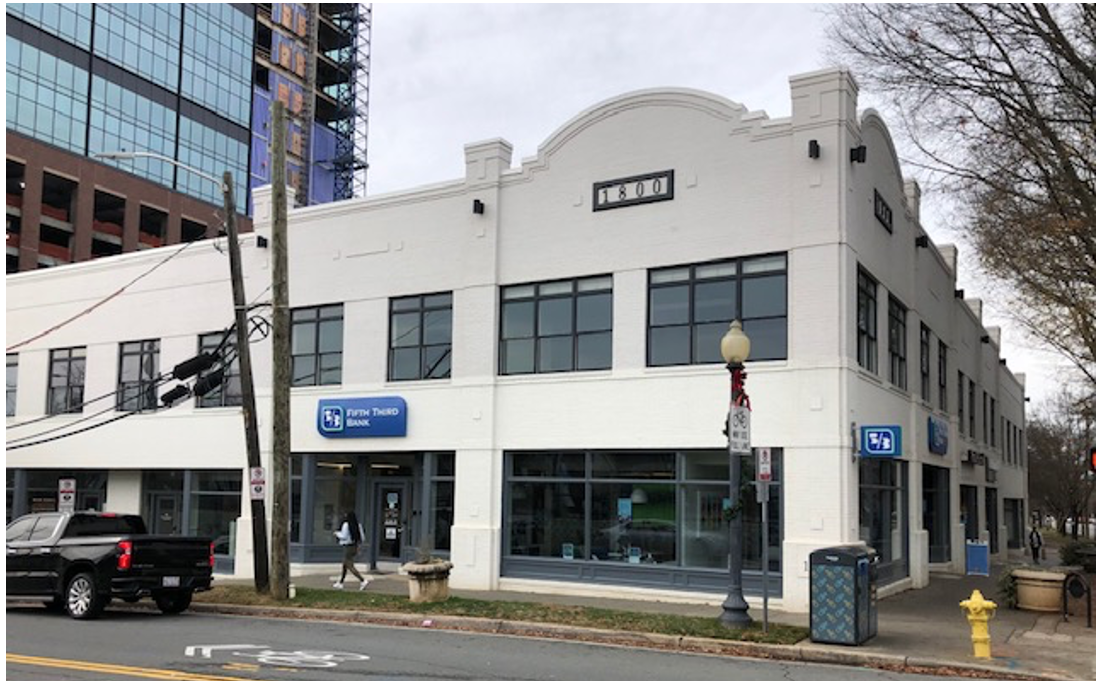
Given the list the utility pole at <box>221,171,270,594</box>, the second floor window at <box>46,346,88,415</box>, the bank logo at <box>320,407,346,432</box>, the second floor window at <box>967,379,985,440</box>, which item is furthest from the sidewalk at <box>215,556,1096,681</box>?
the second floor window at <box>967,379,985,440</box>

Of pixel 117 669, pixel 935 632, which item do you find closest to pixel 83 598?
pixel 117 669

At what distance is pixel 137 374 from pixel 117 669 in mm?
17567

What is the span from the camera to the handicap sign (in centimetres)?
1734

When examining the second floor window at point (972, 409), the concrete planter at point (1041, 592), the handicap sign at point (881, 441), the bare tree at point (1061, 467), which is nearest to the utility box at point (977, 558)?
the concrete planter at point (1041, 592)

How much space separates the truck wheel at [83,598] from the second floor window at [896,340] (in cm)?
1509

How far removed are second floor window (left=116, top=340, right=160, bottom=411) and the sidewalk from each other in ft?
25.8

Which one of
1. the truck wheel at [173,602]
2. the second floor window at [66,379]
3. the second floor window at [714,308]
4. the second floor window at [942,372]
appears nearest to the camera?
the truck wheel at [173,602]

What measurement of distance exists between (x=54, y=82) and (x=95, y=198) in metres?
7.50

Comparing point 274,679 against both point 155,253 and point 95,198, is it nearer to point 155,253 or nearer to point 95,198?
point 155,253

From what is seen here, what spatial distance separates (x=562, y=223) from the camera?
2033 centimetres

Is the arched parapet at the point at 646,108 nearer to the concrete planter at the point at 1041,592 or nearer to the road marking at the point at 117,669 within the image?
the concrete planter at the point at 1041,592

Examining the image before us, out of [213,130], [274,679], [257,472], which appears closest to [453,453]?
[257,472]

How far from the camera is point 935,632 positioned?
1456 cm

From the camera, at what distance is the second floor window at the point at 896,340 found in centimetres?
2155
